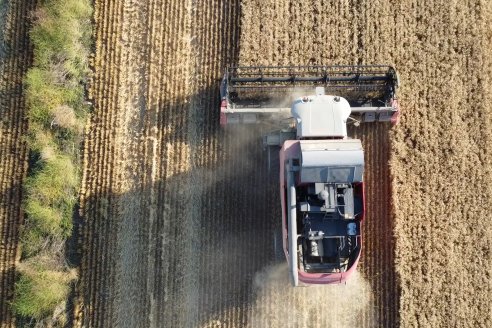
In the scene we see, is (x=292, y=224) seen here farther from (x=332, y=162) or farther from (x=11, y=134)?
(x=11, y=134)

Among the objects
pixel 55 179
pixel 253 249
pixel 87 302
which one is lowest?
pixel 87 302

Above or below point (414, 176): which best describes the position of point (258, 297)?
below

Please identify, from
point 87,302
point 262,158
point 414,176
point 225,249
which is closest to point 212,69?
point 262,158

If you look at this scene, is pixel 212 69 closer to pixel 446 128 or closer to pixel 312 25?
pixel 312 25

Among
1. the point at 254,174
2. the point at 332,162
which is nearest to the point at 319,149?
the point at 332,162

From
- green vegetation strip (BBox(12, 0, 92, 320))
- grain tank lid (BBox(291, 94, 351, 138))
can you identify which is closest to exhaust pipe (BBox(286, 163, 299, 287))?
grain tank lid (BBox(291, 94, 351, 138))

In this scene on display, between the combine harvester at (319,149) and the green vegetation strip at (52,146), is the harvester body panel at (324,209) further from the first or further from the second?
the green vegetation strip at (52,146)

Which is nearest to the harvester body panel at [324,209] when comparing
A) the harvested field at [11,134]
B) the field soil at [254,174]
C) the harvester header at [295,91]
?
the harvester header at [295,91]

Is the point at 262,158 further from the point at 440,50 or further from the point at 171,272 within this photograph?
the point at 440,50
